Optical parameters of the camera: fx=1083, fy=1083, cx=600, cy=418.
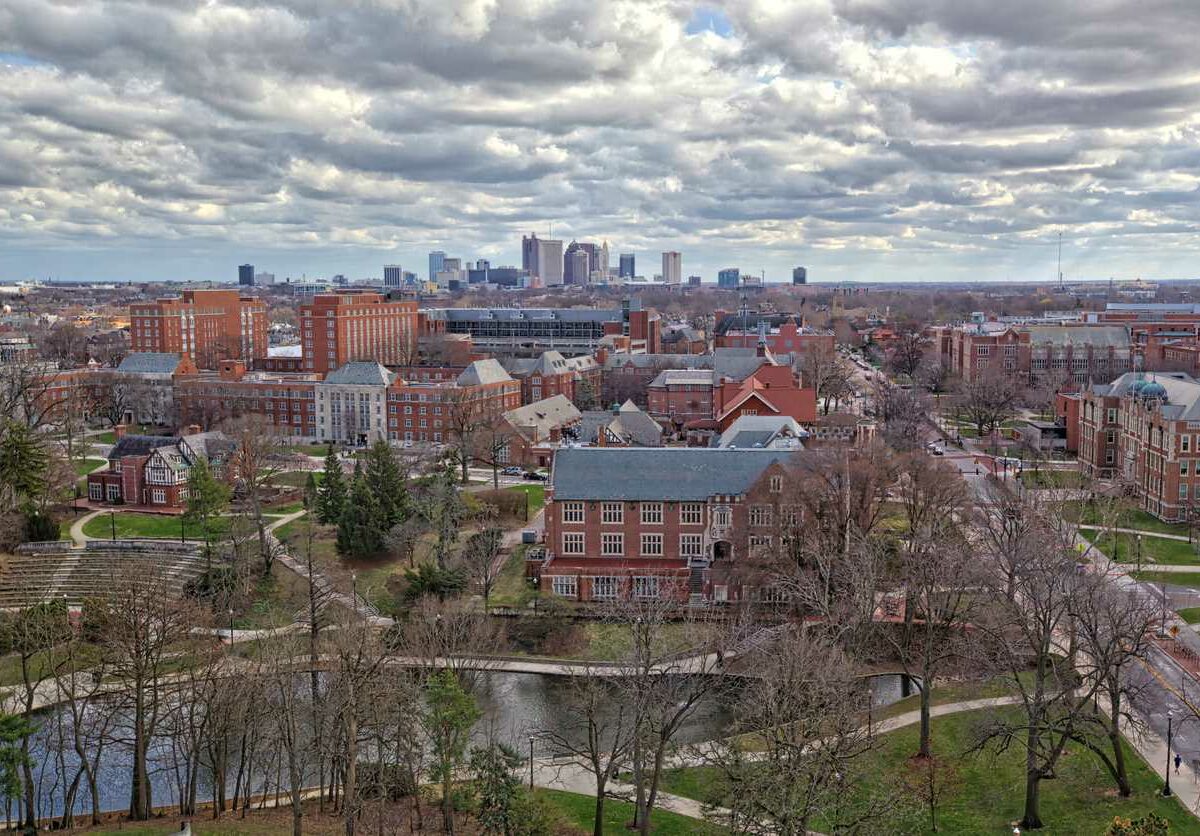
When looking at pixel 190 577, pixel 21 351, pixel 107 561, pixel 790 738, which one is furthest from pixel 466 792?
pixel 21 351

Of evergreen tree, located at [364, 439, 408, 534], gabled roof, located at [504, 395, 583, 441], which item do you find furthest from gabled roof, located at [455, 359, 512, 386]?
evergreen tree, located at [364, 439, 408, 534]

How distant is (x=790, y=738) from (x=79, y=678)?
36331mm

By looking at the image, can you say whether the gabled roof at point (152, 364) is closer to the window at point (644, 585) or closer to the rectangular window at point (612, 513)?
the rectangular window at point (612, 513)

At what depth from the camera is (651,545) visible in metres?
64.8

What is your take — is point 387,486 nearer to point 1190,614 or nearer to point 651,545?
point 651,545

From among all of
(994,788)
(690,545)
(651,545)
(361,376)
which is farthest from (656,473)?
(361,376)

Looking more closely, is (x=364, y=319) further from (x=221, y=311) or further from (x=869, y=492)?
(x=869, y=492)

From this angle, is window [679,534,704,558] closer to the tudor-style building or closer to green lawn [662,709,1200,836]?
the tudor-style building

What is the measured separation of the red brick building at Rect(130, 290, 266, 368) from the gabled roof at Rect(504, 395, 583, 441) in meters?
67.2

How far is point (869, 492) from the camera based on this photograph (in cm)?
5728

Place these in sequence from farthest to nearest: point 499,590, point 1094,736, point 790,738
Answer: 1. point 499,590
2. point 1094,736
3. point 790,738

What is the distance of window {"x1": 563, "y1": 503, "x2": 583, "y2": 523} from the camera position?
64.8 meters

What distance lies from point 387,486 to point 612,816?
3929 cm

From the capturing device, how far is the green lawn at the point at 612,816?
37.3m
